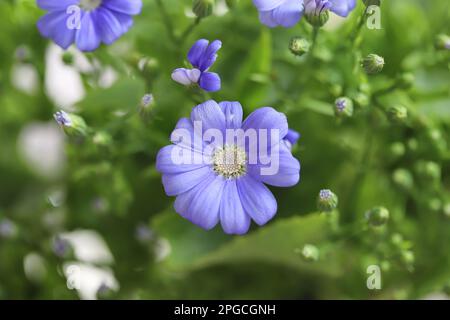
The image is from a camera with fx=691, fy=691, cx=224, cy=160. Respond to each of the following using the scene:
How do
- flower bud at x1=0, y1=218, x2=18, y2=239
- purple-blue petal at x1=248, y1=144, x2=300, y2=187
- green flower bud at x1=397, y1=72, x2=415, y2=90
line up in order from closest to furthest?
purple-blue petal at x1=248, y1=144, x2=300, y2=187 < green flower bud at x1=397, y1=72, x2=415, y2=90 < flower bud at x1=0, y1=218, x2=18, y2=239

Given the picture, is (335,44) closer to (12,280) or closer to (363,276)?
(363,276)

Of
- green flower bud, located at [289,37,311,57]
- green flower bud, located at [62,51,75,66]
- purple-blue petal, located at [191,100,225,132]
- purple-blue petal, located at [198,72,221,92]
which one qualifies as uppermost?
green flower bud, located at [62,51,75,66]

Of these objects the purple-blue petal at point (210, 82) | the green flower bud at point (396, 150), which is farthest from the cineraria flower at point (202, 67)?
the green flower bud at point (396, 150)

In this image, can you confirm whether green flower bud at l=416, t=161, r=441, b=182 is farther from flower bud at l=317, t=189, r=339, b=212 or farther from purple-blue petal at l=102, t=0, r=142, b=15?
purple-blue petal at l=102, t=0, r=142, b=15

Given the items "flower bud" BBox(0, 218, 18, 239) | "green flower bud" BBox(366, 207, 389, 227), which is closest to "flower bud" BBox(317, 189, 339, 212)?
"green flower bud" BBox(366, 207, 389, 227)

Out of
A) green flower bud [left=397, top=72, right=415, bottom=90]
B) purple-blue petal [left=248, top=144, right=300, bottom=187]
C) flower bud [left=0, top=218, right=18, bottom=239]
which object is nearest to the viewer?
purple-blue petal [left=248, top=144, right=300, bottom=187]
